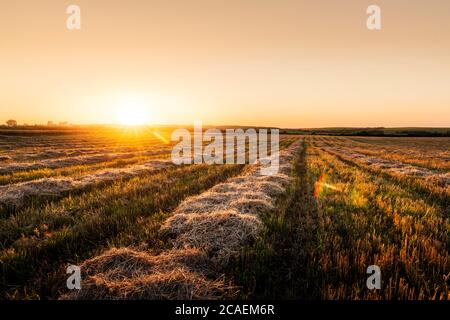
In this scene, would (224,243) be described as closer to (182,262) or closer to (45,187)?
(182,262)

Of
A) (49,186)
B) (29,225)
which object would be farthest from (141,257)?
(49,186)

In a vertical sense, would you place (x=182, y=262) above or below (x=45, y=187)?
below

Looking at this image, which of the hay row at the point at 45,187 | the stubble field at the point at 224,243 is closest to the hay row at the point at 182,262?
the stubble field at the point at 224,243

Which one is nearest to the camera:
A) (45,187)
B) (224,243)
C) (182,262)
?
(182,262)

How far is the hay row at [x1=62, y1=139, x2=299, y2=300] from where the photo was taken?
10.6 ft

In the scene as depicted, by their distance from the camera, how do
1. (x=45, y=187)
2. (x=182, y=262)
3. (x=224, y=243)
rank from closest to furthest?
(x=182, y=262) → (x=224, y=243) → (x=45, y=187)

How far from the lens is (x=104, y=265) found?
388 cm

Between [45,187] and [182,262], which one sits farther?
[45,187]

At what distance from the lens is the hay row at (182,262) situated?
3244 mm

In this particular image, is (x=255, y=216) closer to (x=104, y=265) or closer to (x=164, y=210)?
(x=164, y=210)

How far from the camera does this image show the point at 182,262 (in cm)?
397

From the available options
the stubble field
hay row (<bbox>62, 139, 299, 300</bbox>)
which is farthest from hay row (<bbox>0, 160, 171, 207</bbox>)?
hay row (<bbox>62, 139, 299, 300</bbox>)

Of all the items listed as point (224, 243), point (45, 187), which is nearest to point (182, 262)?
point (224, 243)

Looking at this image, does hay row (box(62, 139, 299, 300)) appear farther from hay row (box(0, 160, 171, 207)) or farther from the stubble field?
hay row (box(0, 160, 171, 207))
